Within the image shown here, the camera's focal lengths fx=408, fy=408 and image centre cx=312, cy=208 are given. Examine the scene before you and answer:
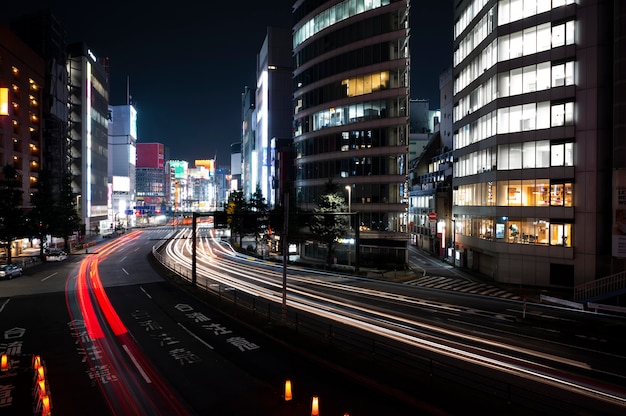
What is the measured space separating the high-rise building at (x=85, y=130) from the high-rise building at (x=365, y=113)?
214 feet

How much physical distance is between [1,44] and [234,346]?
6877 cm

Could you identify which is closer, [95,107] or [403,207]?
[403,207]

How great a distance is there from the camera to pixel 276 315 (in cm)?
2612

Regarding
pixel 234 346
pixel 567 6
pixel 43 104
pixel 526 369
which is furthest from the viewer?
pixel 43 104

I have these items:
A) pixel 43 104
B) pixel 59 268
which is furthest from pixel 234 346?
pixel 43 104

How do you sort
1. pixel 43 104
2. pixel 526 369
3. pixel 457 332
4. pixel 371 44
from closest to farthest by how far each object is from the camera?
pixel 526 369 < pixel 457 332 < pixel 371 44 < pixel 43 104

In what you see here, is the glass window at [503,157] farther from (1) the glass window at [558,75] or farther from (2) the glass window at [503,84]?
(1) the glass window at [558,75]

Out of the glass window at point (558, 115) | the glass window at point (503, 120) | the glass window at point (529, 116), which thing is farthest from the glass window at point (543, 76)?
the glass window at point (503, 120)

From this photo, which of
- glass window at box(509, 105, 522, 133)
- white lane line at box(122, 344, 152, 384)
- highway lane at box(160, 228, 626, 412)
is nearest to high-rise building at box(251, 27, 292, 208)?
highway lane at box(160, 228, 626, 412)

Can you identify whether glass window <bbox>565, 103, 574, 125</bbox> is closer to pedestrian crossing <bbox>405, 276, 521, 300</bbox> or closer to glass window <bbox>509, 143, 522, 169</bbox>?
glass window <bbox>509, 143, 522, 169</bbox>

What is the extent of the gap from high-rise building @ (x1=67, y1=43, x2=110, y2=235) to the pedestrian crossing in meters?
82.9

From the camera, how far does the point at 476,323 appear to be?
A: 80.3 ft

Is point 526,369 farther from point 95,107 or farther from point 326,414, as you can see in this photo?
point 95,107

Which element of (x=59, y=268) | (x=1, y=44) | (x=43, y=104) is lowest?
(x=59, y=268)
